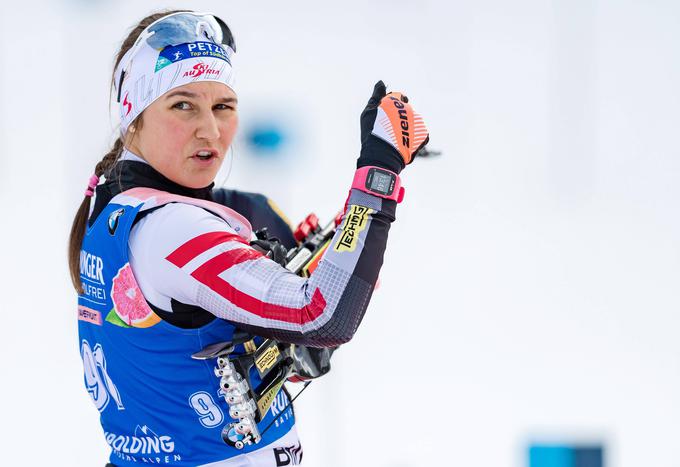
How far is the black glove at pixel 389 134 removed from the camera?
1.43m

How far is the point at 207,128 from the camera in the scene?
60.7 inches

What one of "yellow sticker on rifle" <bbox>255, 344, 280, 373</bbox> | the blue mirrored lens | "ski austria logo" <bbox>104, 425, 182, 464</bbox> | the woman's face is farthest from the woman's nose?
"ski austria logo" <bbox>104, 425, 182, 464</bbox>

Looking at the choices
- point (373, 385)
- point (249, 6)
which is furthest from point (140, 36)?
point (249, 6)

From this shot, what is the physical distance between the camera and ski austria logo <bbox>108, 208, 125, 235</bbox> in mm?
1462

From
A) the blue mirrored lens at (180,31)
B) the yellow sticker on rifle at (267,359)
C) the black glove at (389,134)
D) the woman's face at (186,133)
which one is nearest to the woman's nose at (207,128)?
the woman's face at (186,133)

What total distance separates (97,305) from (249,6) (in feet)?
10.2

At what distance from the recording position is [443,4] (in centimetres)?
449

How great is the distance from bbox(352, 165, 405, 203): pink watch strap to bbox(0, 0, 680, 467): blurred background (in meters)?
1.83

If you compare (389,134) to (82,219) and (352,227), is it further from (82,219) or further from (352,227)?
(82,219)

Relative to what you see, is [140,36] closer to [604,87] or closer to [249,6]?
[249,6]

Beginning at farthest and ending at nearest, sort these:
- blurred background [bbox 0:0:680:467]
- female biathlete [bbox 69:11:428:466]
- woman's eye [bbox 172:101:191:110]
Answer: blurred background [bbox 0:0:680:467], woman's eye [bbox 172:101:191:110], female biathlete [bbox 69:11:428:466]

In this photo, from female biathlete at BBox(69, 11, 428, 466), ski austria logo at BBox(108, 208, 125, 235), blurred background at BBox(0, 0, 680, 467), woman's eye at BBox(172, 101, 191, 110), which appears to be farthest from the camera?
blurred background at BBox(0, 0, 680, 467)

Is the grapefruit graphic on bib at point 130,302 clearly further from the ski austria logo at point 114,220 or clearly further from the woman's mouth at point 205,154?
the woman's mouth at point 205,154

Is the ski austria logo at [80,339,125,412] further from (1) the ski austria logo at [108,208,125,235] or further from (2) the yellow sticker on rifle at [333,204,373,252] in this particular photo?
(2) the yellow sticker on rifle at [333,204,373,252]
